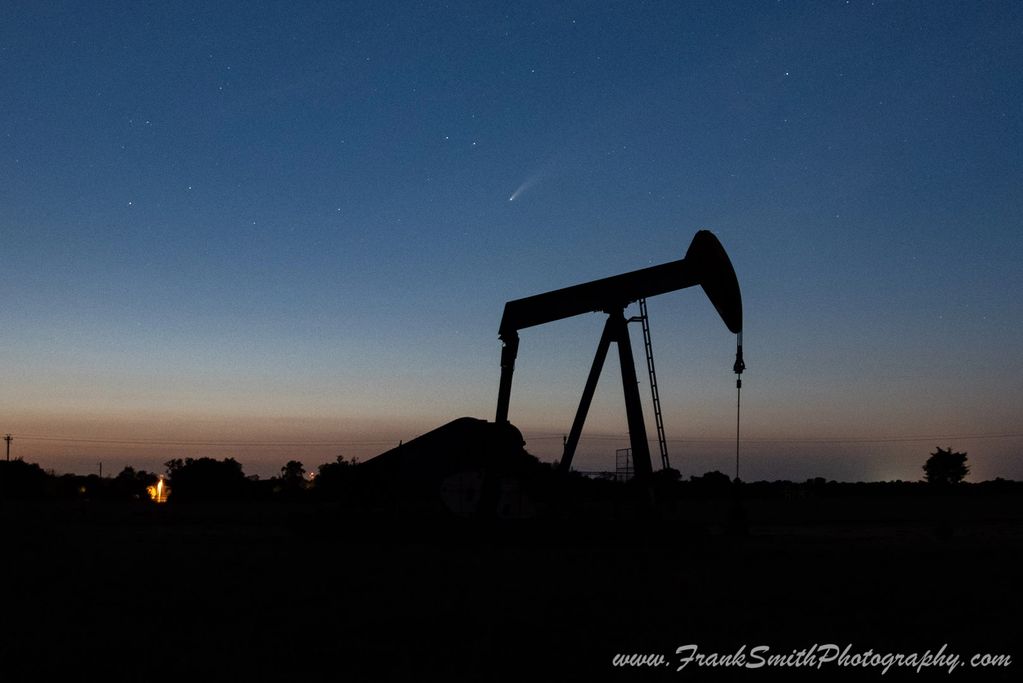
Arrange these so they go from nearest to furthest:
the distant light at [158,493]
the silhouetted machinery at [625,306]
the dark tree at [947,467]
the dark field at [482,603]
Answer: the dark field at [482,603]
the silhouetted machinery at [625,306]
the distant light at [158,493]
the dark tree at [947,467]

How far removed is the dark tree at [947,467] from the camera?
129 metres

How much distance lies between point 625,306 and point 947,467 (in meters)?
130

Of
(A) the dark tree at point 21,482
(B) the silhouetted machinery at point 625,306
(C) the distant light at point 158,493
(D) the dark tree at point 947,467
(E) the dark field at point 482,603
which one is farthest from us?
(D) the dark tree at point 947,467

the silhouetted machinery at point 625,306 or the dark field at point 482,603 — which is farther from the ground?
the silhouetted machinery at point 625,306

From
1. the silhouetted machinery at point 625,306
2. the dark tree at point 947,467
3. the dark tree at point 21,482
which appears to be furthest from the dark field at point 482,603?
the dark tree at point 947,467

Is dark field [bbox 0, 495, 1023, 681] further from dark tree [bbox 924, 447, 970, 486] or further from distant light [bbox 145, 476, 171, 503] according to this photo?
dark tree [bbox 924, 447, 970, 486]

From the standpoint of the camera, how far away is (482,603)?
9.36 meters

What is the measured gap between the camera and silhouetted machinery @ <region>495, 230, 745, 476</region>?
56.5 feet

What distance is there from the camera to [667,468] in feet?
59.6

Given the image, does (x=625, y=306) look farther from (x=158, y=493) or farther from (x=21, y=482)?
(x=21, y=482)

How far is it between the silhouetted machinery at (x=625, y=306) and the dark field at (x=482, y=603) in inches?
90.6

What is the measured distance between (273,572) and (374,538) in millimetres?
5416

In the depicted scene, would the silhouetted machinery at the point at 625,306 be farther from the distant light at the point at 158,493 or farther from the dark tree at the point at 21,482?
the dark tree at the point at 21,482

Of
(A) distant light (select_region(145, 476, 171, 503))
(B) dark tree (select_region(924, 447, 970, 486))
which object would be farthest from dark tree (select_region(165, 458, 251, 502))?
(B) dark tree (select_region(924, 447, 970, 486))
